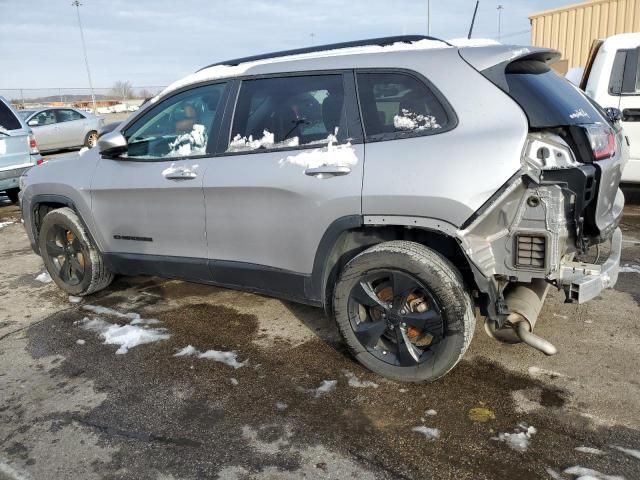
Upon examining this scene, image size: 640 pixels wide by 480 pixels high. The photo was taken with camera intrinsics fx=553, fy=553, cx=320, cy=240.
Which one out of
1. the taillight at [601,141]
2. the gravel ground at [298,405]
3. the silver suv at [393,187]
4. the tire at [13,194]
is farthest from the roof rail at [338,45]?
the tire at [13,194]

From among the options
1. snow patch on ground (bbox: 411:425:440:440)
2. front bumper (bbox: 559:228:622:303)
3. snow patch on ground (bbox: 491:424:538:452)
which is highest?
front bumper (bbox: 559:228:622:303)

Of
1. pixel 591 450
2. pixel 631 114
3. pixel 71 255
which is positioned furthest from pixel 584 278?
pixel 631 114

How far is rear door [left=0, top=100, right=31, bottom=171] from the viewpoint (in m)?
8.47

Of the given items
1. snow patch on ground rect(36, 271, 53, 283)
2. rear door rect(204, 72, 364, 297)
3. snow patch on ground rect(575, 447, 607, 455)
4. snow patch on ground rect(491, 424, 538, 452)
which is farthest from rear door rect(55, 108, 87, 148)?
snow patch on ground rect(575, 447, 607, 455)

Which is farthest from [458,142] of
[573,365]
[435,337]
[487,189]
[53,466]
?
[53,466]

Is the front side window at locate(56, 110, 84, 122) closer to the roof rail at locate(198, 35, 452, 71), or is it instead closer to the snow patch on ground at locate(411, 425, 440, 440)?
the roof rail at locate(198, 35, 452, 71)

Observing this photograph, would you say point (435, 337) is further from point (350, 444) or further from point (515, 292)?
point (350, 444)

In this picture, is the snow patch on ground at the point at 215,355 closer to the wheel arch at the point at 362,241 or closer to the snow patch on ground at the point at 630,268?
the wheel arch at the point at 362,241

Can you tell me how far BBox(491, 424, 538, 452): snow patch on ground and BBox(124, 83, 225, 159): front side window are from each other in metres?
2.49

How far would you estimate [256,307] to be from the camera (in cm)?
444

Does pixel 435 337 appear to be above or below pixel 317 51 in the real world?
below

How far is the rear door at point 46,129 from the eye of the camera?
1573cm

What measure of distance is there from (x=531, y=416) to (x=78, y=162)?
3776 millimetres

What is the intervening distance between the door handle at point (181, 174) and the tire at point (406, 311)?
1274 mm
